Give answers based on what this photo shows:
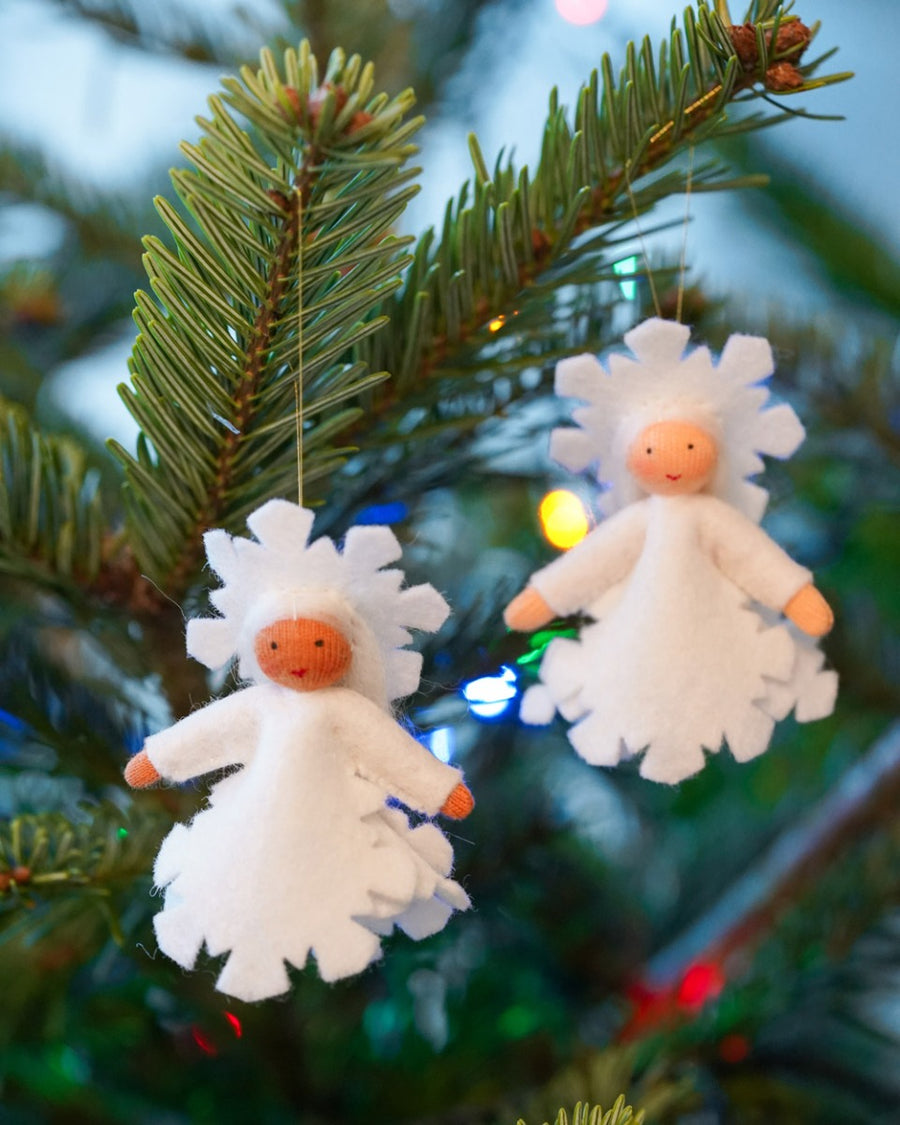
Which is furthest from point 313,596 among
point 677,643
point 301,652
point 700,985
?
point 700,985

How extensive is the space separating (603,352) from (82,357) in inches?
13.3

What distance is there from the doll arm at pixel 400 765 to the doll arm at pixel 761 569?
0.12 m

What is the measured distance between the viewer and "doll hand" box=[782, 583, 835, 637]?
37cm

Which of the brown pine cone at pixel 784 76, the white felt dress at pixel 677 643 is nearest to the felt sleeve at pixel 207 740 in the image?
the white felt dress at pixel 677 643

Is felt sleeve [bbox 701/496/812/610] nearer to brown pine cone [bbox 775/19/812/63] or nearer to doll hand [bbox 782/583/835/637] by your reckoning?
doll hand [bbox 782/583/835/637]

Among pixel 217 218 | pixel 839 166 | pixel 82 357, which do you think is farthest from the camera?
pixel 839 166

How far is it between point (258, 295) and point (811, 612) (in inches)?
8.1

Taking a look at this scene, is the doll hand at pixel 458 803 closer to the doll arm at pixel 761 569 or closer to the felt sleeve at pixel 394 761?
the felt sleeve at pixel 394 761

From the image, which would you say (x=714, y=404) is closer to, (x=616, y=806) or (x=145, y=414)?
(x=145, y=414)

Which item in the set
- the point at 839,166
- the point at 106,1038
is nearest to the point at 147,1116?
the point at 106,1038

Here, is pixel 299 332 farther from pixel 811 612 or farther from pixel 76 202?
pixel 76 202

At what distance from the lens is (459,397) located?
0.42 metres

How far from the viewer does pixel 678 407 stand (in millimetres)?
401

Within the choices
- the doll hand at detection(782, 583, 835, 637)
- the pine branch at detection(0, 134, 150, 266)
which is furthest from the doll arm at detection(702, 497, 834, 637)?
the pine branch at detection(0, 134, 150, 266)
